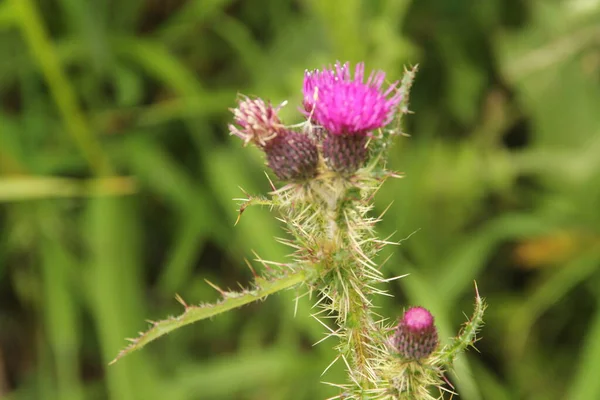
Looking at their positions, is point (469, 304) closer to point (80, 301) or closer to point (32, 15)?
point (80, 301)

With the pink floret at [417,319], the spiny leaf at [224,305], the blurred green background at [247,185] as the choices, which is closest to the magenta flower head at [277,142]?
the spiny leaf at [224,305]

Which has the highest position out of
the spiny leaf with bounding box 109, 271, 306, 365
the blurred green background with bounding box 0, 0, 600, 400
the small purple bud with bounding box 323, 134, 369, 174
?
the blurred green background with bounding box 0, 0, 600, 400

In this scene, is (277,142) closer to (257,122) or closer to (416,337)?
(257,122)

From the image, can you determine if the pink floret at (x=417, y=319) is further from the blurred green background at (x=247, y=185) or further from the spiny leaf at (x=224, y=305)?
the blurred green background at (x=247, y=185)

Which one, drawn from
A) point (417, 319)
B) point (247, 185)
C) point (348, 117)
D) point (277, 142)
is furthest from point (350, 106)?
point (247, 185)

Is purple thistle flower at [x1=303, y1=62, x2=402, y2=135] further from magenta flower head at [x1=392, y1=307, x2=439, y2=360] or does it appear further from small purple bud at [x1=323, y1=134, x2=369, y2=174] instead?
magenta flower head at [x1=392, y1=307, x2=439, y2=360]

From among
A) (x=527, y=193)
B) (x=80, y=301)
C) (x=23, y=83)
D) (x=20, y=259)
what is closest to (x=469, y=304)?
(x=527, y=193)

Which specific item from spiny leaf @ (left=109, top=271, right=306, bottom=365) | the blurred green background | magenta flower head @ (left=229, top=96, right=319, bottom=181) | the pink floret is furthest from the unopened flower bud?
the blurred green background

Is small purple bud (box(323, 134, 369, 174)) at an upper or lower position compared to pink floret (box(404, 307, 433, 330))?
upper
